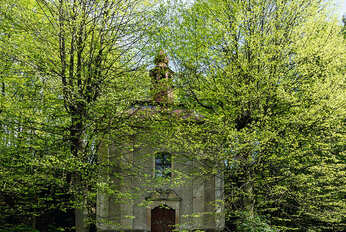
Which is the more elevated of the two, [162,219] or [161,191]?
[161,191]

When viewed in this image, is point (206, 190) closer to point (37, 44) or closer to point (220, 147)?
point (220, 147)

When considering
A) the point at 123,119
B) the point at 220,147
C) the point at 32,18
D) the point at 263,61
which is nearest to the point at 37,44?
the point at 32,18

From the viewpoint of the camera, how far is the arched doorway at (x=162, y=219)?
15281 millimetres

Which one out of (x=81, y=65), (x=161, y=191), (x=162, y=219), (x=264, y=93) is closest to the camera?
(x=81, y=65)

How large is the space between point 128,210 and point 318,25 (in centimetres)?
1196

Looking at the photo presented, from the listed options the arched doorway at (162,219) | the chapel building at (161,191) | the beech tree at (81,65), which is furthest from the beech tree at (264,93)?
the arched doorway at (162,219)

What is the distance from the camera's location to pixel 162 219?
50.5ft

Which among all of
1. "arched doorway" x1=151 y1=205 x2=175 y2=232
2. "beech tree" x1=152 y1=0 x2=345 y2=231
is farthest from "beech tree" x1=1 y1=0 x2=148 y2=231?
"arched doorway" x1=151 y1=205 x2=175 y2=232

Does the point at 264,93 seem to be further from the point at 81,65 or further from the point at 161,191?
the point at 81,65

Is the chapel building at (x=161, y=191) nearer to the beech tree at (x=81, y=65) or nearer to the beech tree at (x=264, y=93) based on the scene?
the beech tree at (x=264, y=93)

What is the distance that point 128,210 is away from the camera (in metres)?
14.9

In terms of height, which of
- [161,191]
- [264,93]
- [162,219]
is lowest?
[162,219]

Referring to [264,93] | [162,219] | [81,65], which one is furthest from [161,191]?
[81,65]

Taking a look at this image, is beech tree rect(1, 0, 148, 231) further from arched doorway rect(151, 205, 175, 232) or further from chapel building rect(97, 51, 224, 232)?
arched doorway rect(151, 205, 175, 232)
